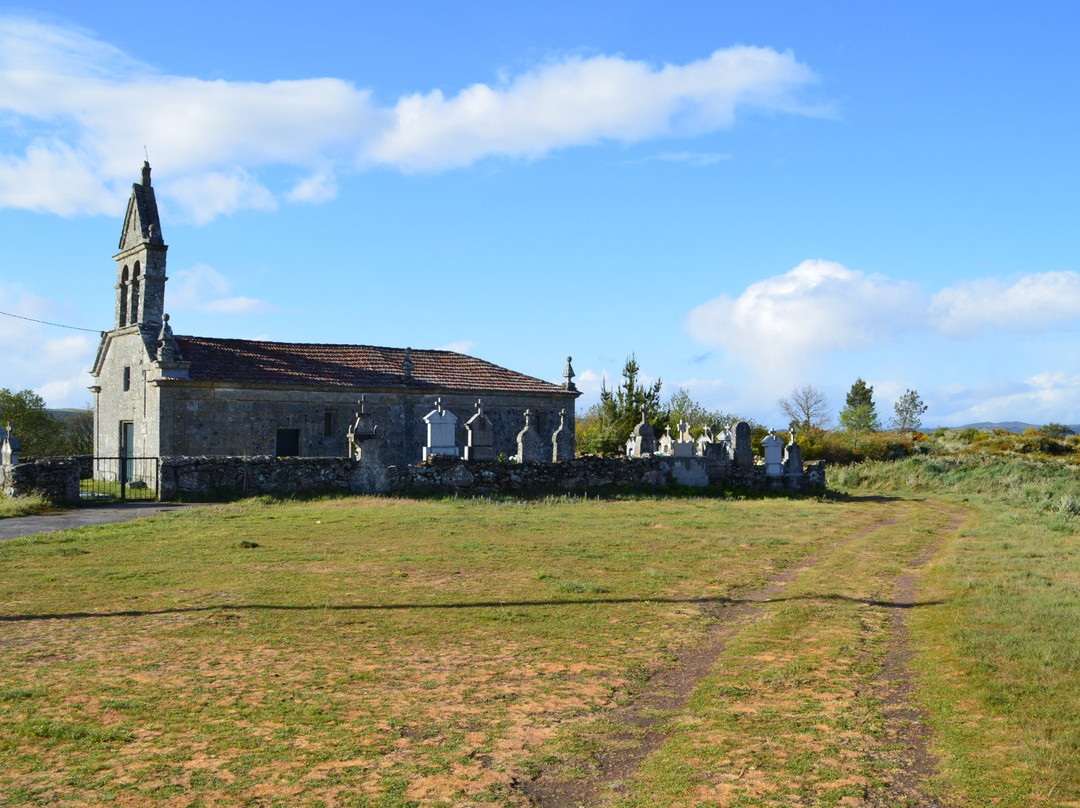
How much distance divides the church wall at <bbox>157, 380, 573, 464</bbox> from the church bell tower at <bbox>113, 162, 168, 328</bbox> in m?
3.54

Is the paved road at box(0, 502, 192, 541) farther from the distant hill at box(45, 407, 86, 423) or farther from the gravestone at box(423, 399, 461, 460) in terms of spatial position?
the distant hill at box(45, 407, 86, 423)

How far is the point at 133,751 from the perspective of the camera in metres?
5.59

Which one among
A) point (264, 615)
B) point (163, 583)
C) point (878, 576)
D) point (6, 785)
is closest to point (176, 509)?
point (163, 583)

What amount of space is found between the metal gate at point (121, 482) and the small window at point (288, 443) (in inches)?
178

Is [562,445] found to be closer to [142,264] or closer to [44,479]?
[142,264]

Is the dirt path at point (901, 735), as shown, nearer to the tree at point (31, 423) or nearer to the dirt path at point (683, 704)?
the dirt path at point (683, 704)

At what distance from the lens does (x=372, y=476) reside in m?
24.9

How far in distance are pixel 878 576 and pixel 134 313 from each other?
94.3ft

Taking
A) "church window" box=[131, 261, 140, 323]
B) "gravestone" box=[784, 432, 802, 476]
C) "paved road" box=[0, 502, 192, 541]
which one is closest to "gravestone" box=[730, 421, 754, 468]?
"gravestone" box=[784, 432, 802, 476]

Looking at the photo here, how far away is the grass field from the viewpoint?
5.29 meters

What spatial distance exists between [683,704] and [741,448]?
78.8ft

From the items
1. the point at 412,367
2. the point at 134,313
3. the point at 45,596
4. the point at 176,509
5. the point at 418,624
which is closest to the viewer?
the point at 418,624

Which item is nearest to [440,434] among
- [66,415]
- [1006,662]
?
[1006,662]

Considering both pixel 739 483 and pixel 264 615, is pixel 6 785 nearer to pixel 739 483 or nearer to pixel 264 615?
pixel 264 615
